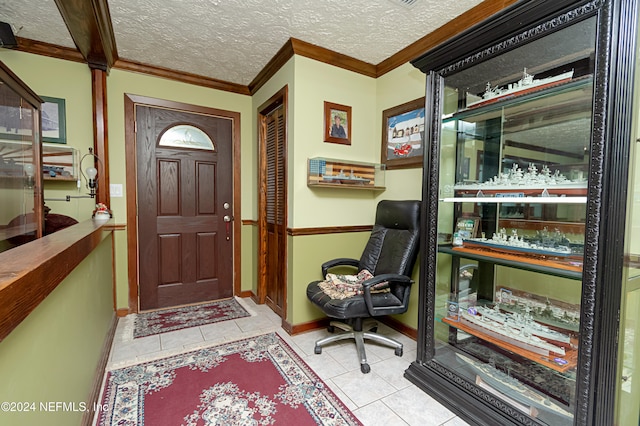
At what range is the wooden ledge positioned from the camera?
64 centimetres

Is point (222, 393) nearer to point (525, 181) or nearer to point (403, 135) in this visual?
point (525, 181)

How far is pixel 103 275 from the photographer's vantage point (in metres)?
2.26

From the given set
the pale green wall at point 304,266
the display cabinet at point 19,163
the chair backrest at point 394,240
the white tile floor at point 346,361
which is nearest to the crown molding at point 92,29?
the display cabinet at point 19,163

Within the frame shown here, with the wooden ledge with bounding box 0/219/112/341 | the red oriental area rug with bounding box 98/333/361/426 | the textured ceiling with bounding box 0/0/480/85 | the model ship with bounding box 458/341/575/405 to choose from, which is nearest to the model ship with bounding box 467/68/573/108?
the textured ceiling with bounding box 0/0/480/85

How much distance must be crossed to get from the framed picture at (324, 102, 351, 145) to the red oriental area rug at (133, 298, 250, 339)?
1966 mm

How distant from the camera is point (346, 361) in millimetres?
2150

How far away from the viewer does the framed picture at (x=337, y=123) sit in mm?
2648

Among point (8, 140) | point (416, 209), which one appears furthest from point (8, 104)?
point (416, 209)

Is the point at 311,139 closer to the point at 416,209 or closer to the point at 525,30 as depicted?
the point at 416,209

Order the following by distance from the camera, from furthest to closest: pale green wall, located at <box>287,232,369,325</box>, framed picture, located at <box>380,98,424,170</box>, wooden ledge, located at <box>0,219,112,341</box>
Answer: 1. pale green wall, located at <box>287,232,369,325</box>
2. framed picture, located at <box>380,98,424,170</box>
3. wooden ledge, located at <box>0,219,112,341</box>

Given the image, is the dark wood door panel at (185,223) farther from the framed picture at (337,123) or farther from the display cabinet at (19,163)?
the framed picture at (337,123)

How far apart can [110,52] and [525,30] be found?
10.1ft

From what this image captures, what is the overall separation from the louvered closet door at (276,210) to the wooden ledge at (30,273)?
1.69m

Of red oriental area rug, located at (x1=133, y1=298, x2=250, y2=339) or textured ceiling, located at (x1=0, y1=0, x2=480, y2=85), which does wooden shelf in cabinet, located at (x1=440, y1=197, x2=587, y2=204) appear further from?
red oriental area rug, located at (x1=133, y1=298, x2=250, y2=339)
